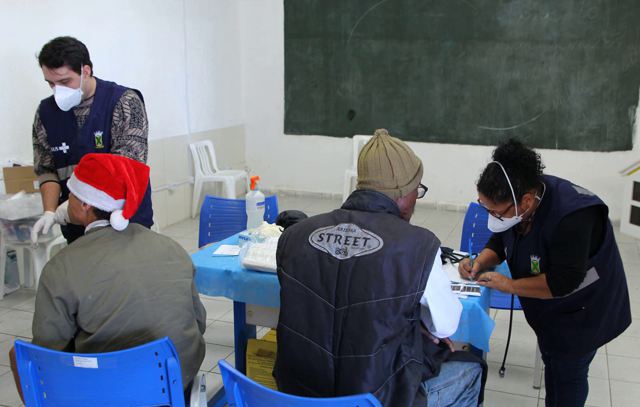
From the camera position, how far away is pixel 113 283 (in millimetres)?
1530

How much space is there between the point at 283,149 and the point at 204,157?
1118 mm

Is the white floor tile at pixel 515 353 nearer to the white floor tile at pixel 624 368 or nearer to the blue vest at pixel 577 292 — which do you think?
the white floor tile at pixel 624 368

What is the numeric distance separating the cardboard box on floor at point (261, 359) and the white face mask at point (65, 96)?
123 cm

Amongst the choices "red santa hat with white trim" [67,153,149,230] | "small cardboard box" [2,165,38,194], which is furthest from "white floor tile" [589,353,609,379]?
"small cardboard box" [2,165,38,194]

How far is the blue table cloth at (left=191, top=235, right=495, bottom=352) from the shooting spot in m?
1.92

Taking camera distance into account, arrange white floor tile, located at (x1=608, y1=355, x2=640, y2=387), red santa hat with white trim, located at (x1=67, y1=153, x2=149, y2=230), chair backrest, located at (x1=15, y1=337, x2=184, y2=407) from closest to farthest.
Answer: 1. chair backrest, located at (x1=15, y1=337, x2=184, y2=407)
2. red santa hat with white trim, located at (x1=67, y1=153, x2=149, y2=230)
3. white floor tile, located at (x1=608, y1=355, x2=640, y2=387)

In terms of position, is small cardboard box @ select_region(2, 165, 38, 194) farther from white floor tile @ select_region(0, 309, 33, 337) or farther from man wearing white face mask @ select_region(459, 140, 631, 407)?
man wearing white face mask @ select_region(459, 140, 631, 407)

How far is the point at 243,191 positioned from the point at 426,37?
2.55 m

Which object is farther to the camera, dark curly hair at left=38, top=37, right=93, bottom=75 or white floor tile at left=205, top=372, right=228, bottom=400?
white floor tile at left=205, top=372, right=228, bottom=400

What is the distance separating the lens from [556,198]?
6.04ft

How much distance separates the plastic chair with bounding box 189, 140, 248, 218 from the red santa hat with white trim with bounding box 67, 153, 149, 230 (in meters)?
3.84

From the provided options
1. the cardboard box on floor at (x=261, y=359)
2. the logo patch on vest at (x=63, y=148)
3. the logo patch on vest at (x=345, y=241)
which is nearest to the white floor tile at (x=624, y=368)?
the cardboard box on floor at (x=261, y=359)

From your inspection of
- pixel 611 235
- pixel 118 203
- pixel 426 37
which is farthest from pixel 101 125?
pixel 426 37

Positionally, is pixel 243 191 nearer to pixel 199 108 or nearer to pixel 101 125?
pixel 199 108
